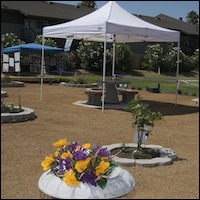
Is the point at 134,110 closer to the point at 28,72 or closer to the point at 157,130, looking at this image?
the point at 157,130

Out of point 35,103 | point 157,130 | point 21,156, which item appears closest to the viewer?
point 21,156

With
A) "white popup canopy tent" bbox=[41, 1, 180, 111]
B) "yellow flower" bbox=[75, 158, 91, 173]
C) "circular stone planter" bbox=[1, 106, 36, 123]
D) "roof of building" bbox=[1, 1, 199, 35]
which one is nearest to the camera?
"yellow flower" bbox=[75, 158, 91, 173]

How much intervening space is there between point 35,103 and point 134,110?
7192mm

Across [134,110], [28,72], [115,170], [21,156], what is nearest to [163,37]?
[134,110]

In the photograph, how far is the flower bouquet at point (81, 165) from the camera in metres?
2.93

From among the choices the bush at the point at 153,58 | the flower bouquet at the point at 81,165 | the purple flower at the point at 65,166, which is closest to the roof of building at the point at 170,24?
the bush at the point at 153,58

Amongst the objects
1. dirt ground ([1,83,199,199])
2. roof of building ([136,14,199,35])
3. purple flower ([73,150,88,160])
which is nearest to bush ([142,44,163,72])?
roof of building ([136,14,199,35])

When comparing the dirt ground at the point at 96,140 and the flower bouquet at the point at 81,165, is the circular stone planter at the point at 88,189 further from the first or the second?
the dirt ground at the point at 96,140

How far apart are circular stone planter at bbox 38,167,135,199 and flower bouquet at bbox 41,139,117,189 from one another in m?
0.03

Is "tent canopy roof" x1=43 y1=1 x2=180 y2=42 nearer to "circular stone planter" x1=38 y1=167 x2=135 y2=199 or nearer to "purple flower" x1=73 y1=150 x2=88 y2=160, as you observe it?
"purple flower" x1=73 y1=150 x2=88 y2=160

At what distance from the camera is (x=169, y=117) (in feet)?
34.2

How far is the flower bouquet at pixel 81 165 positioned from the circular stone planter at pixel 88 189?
0.03 metres

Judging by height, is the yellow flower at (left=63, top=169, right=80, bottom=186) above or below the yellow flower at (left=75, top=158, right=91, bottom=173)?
below

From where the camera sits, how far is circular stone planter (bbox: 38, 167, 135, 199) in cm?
284
